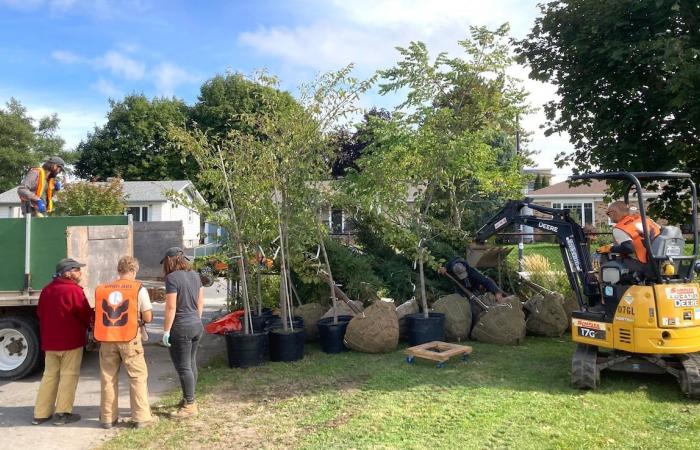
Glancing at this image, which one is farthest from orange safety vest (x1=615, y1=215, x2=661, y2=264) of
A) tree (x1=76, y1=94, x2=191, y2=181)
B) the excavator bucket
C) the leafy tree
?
tree (x1=76, y1=94, x2=191, y2=181)

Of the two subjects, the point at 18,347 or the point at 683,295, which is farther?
the point at 18,347

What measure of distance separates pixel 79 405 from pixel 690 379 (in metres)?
6.47

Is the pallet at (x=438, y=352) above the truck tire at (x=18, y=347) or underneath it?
underneath

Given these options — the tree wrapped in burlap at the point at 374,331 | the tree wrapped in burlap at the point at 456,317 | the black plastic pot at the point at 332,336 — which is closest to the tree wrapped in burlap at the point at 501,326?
the tree wrapped in burlap at the point at 456,317

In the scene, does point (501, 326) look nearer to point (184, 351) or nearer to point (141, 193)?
point (184, 351)

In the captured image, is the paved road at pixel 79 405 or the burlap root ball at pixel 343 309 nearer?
the paved road at pixel 79 405

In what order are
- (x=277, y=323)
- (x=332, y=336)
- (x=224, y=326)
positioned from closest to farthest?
(x=332, y=336)
(x=277, y=323)
(x=224, y=326)

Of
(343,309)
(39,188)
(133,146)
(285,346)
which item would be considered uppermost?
(133,146)

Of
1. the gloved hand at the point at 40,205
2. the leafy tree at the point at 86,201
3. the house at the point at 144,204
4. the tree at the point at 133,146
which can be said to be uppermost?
the tree at the point at 133,146

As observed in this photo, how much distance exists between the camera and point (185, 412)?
17.9 feet

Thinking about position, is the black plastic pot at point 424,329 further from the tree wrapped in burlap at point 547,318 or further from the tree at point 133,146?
the tree at point 133,146

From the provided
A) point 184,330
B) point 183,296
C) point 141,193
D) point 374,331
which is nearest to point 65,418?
point 184,330

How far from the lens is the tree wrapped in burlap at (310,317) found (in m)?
8.84

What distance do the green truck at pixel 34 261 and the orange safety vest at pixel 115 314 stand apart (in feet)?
4.71
